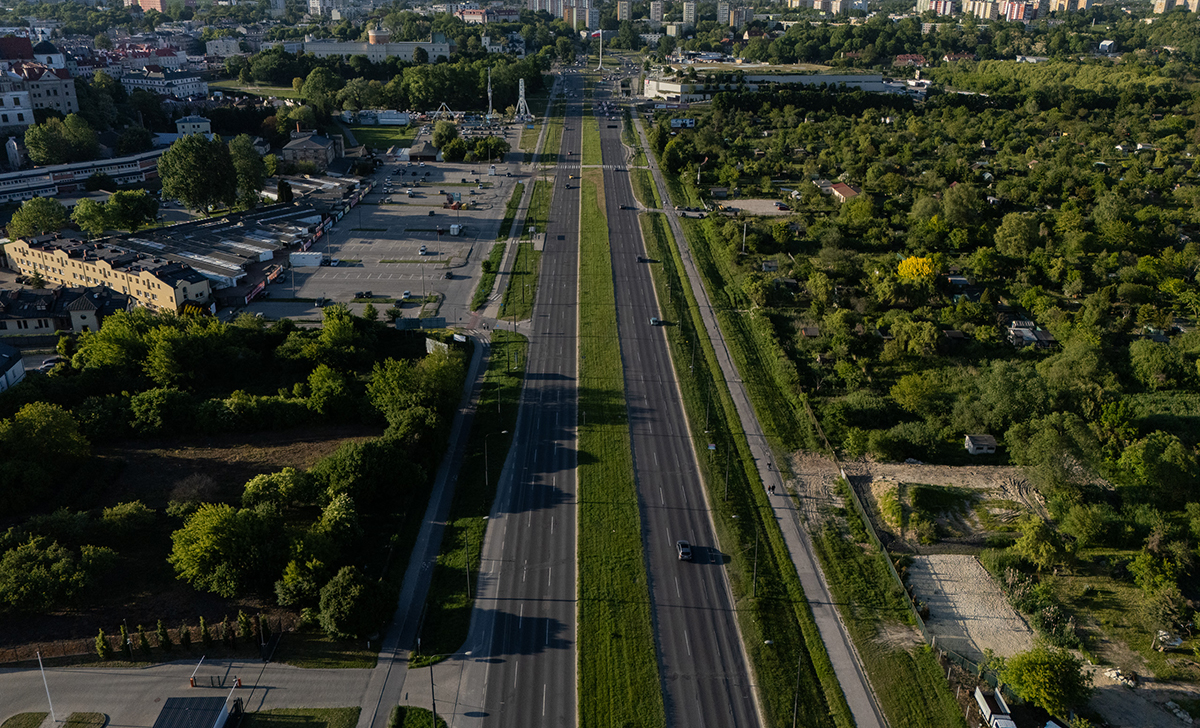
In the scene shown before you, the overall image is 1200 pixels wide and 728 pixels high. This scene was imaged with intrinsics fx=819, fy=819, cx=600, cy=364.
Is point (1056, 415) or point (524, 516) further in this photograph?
point (1056, 415)

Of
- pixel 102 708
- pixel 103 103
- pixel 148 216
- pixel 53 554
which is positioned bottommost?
pixel 102 708

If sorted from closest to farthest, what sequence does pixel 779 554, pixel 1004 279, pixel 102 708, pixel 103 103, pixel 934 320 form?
1. pixel 102 708
2. pixel 779 554
3. pixel 934 320
4. pixel 1004 279
5. pixel 103 103

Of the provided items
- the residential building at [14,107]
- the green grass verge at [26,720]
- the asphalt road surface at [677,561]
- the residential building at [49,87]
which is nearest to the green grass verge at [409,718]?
the asphalt road surface at [677,561]

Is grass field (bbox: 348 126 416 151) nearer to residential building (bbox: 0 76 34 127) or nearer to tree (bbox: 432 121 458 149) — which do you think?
tree (bbox: 432 121 458 149)

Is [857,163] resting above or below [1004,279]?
above

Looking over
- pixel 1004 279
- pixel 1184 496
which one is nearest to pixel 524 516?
pixel 1184 496

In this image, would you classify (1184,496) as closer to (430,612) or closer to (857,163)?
(430,612)
